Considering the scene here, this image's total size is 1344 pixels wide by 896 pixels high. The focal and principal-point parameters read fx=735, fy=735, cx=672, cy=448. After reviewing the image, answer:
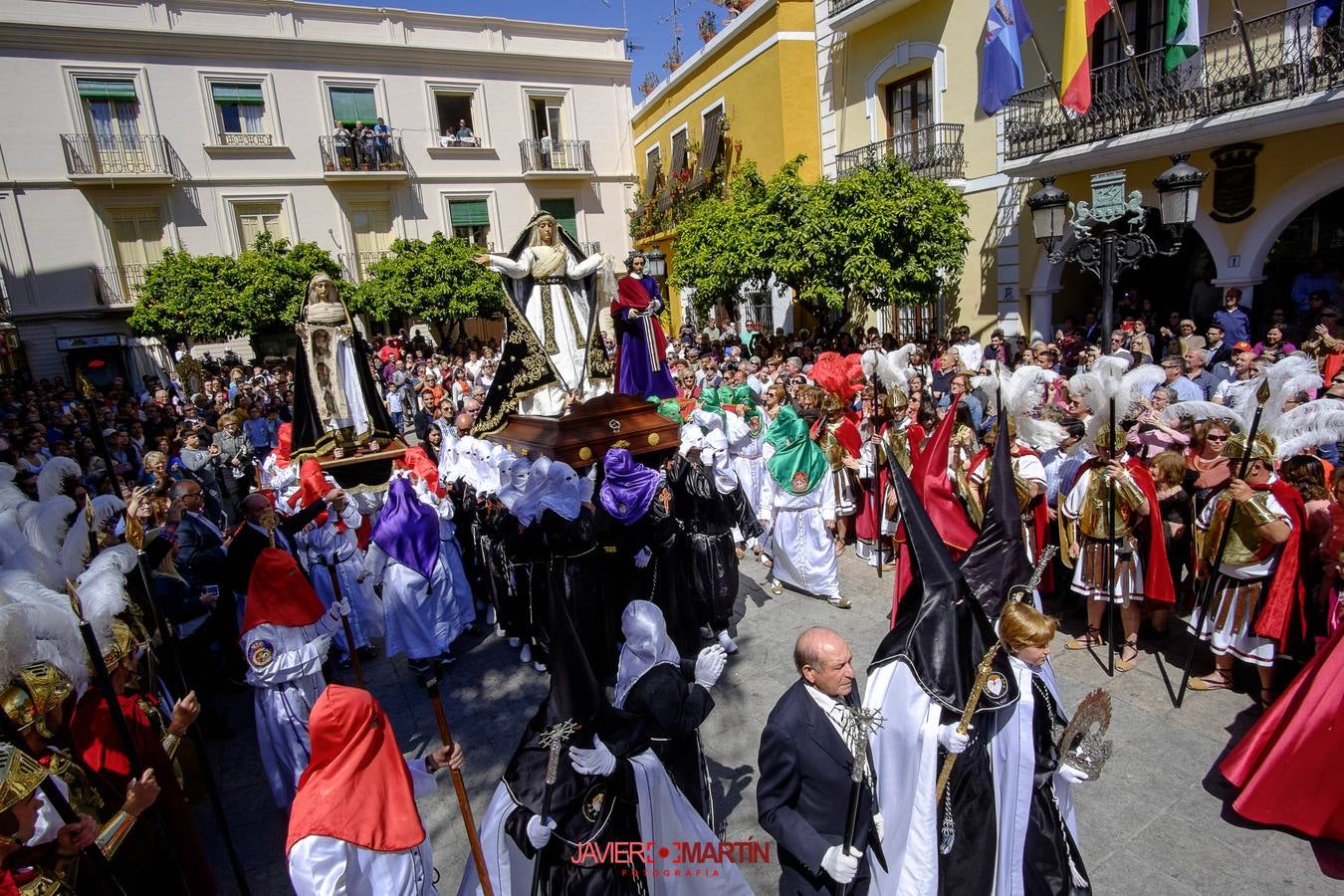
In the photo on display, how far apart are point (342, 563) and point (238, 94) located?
23878 millimetres

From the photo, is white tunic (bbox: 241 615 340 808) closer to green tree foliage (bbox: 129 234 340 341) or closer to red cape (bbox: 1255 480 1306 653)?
red cape (bbox: 1255 480 1306 653)

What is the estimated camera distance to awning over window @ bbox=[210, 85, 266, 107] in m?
23.3

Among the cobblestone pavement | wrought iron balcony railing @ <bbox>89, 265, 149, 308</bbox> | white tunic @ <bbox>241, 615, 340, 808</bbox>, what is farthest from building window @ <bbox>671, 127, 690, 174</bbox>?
white tunic @ <bbox>241, 615, 340, 808</bbox>

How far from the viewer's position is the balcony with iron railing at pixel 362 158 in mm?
24578

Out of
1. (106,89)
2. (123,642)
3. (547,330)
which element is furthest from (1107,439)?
(106,89)

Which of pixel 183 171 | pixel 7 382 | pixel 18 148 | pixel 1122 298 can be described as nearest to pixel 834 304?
pixel 1122 298

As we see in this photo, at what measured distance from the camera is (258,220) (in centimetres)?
2423

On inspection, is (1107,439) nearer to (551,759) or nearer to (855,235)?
(551,759)

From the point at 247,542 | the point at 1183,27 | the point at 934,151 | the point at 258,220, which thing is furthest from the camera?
the point at 258,220

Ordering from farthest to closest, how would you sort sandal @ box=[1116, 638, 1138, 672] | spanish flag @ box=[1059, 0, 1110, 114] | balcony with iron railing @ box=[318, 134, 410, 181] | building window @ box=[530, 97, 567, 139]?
building window @ box=[530, 97, 567, 139]
balcony with iron railing @ box=[318, 134, 410, 181]
spanish flag @ box=[1059, 0, 1110, 114]
sandal @ box=[1116, 638, 1138, 672]

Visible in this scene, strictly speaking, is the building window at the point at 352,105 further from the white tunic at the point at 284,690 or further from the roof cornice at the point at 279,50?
the white tunic at the point at 284,690

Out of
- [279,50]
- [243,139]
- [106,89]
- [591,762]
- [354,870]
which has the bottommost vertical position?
[354,870]

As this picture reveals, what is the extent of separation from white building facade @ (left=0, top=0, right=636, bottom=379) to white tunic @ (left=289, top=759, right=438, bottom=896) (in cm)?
2556

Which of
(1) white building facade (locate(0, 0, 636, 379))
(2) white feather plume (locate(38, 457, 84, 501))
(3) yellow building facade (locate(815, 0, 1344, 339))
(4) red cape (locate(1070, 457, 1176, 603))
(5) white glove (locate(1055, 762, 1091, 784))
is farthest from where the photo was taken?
(1) white building facade (locate(0, 0, 636, 379))
